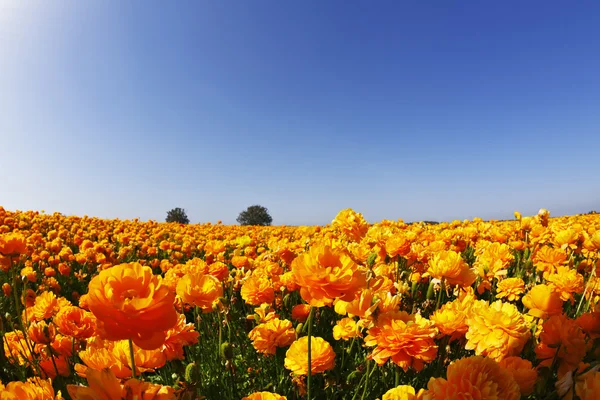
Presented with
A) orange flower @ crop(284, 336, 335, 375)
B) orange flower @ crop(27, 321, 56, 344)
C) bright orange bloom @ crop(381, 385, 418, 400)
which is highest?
orange flower @ crop(27, 321, 56, 344)

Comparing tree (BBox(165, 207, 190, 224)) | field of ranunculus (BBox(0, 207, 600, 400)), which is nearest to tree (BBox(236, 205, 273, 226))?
tree (BBox(165, 207, 190, 224))

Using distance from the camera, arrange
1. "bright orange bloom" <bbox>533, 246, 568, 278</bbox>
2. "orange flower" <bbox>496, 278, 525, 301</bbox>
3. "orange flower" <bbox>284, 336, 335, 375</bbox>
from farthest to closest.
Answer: "bright orange bloom" <bbox>533, 246, 568, 278</bbox>, "orange flower" <bbox>496, 278, 525, 301</bbox>, "orange flower" <bbox>284, 336, 335, 375</bbox>

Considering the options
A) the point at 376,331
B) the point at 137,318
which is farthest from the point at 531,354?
the point at 137,318

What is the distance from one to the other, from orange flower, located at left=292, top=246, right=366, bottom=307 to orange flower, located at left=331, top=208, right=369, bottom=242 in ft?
5.07

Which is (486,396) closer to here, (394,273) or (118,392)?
(118,392)

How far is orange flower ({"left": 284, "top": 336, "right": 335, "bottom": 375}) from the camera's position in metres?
1.60

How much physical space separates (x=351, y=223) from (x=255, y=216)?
3955 cm

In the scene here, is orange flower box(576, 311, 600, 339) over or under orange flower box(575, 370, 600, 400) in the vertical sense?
under

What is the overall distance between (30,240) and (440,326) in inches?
212

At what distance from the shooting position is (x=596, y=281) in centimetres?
239

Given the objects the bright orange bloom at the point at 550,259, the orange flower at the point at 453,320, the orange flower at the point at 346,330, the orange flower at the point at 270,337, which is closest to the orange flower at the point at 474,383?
the orange flower at the point at 453,320

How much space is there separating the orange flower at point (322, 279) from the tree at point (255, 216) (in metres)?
39.9

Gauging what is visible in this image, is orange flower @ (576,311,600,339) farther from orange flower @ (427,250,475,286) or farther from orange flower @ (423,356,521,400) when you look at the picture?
orange flower @ (423,356,521,400)

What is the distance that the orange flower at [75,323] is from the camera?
161 centimetres
